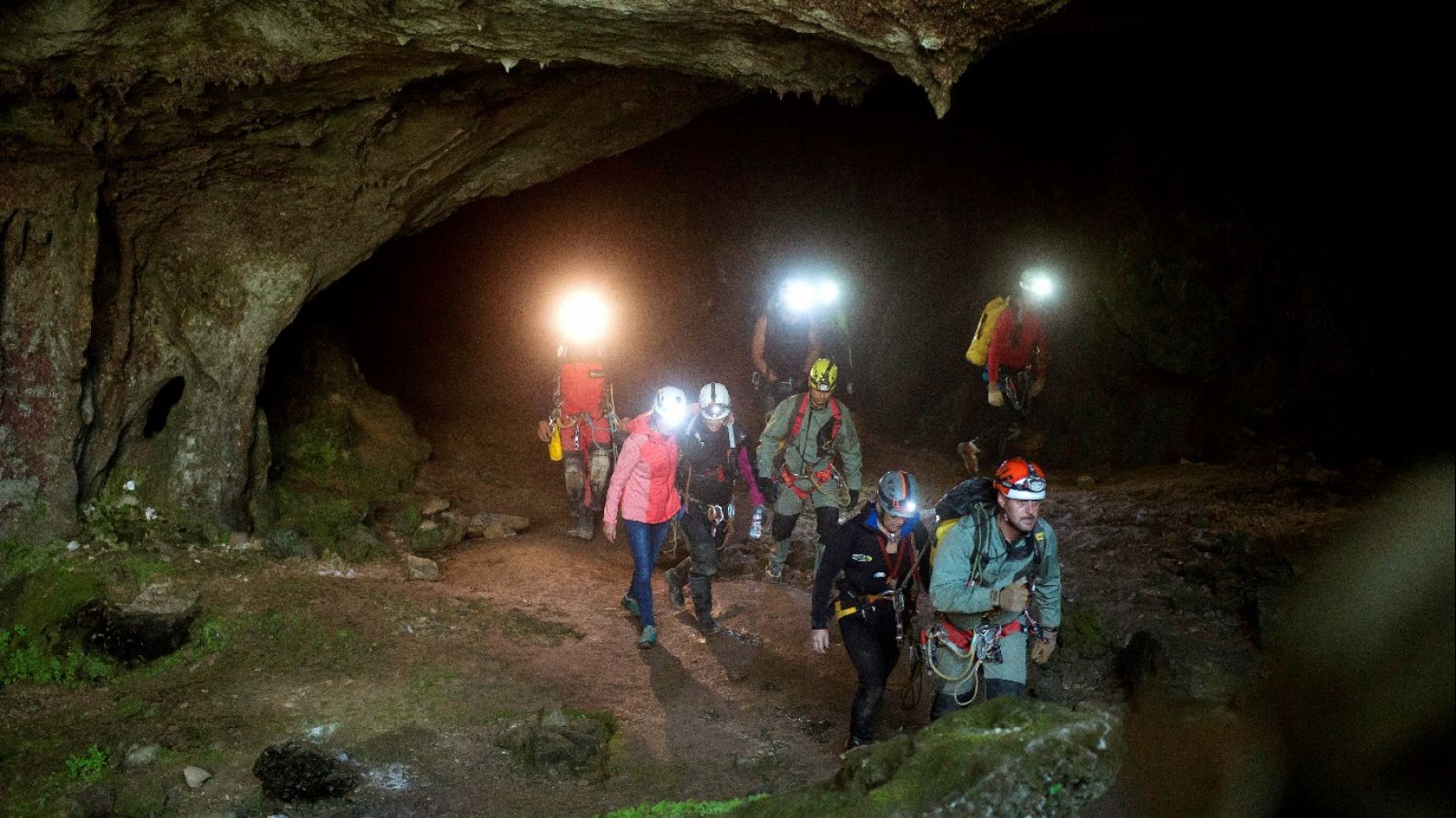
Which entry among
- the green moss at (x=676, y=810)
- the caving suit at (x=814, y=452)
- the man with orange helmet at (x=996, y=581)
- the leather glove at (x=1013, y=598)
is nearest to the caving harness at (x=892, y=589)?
the man with orange helmet at (x=996, y=581)

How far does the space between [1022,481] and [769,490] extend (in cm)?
378

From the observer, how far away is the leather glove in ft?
17.4

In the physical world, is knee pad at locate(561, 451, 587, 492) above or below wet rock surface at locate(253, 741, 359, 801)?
above

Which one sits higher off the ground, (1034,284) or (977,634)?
(1034,284)

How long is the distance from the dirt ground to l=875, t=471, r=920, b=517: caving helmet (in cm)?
165

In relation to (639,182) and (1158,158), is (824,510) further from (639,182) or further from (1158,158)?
(639,182)

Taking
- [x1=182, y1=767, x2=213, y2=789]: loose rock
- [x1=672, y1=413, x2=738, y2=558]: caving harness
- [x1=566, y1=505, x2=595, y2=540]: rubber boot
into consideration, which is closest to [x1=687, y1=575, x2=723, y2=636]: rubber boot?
[x1=672, y1=413, x2=738, y2=558]: caving harness

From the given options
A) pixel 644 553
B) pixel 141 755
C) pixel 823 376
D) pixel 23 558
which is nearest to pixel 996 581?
pixel 823 376

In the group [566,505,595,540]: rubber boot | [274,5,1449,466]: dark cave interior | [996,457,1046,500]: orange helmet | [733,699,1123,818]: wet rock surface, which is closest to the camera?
[733,699,1123,818]: wet rock surface

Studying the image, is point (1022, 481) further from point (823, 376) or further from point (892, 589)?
point (823, 376)

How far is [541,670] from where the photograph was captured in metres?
7.61

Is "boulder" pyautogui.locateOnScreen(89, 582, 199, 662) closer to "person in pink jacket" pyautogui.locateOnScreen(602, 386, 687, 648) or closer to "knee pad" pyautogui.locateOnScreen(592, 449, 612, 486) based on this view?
"person in pink jacket" pyautogui.locateOnScreen(602, 386, 687, 648)

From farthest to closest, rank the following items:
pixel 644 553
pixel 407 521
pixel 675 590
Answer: pixel 407 521 → pixel 675 590 → pixel 644 553

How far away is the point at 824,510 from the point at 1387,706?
19.4 feet
